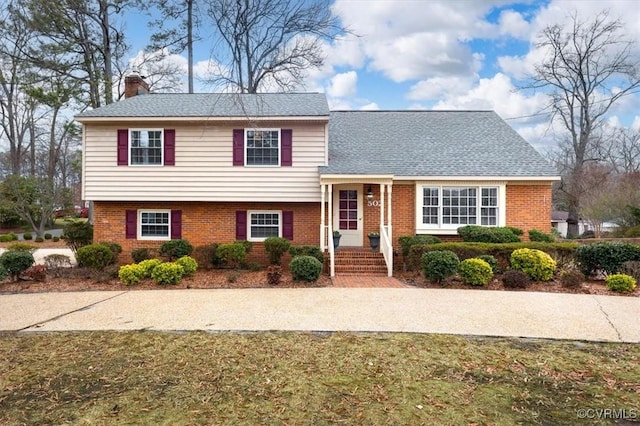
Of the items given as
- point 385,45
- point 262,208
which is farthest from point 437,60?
point 262,208

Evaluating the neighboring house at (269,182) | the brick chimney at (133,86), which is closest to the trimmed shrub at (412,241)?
the neighboring house at (269,182)

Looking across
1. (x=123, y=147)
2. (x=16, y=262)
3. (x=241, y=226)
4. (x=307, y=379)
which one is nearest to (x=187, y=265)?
(x=241, y=226)

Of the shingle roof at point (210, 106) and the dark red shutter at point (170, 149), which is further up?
the shingle roof at point (210, 106)

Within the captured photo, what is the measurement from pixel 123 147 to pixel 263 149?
4771mm

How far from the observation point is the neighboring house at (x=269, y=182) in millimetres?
13219

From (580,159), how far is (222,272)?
2580cm

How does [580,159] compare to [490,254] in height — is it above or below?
above

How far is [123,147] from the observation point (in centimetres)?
1336

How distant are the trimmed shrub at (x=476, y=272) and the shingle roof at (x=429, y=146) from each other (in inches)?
163

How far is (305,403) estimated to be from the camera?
388cm

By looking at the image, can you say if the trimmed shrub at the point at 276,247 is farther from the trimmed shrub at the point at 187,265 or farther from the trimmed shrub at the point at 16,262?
the trimmed shrub at the point at 16,262

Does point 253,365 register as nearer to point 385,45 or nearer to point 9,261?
point 9,261

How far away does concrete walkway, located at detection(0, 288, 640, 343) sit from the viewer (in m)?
6.49

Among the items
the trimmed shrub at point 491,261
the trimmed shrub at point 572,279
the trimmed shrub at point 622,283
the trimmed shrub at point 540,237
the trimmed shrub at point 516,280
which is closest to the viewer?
the trimmed shrub at point 622,283
